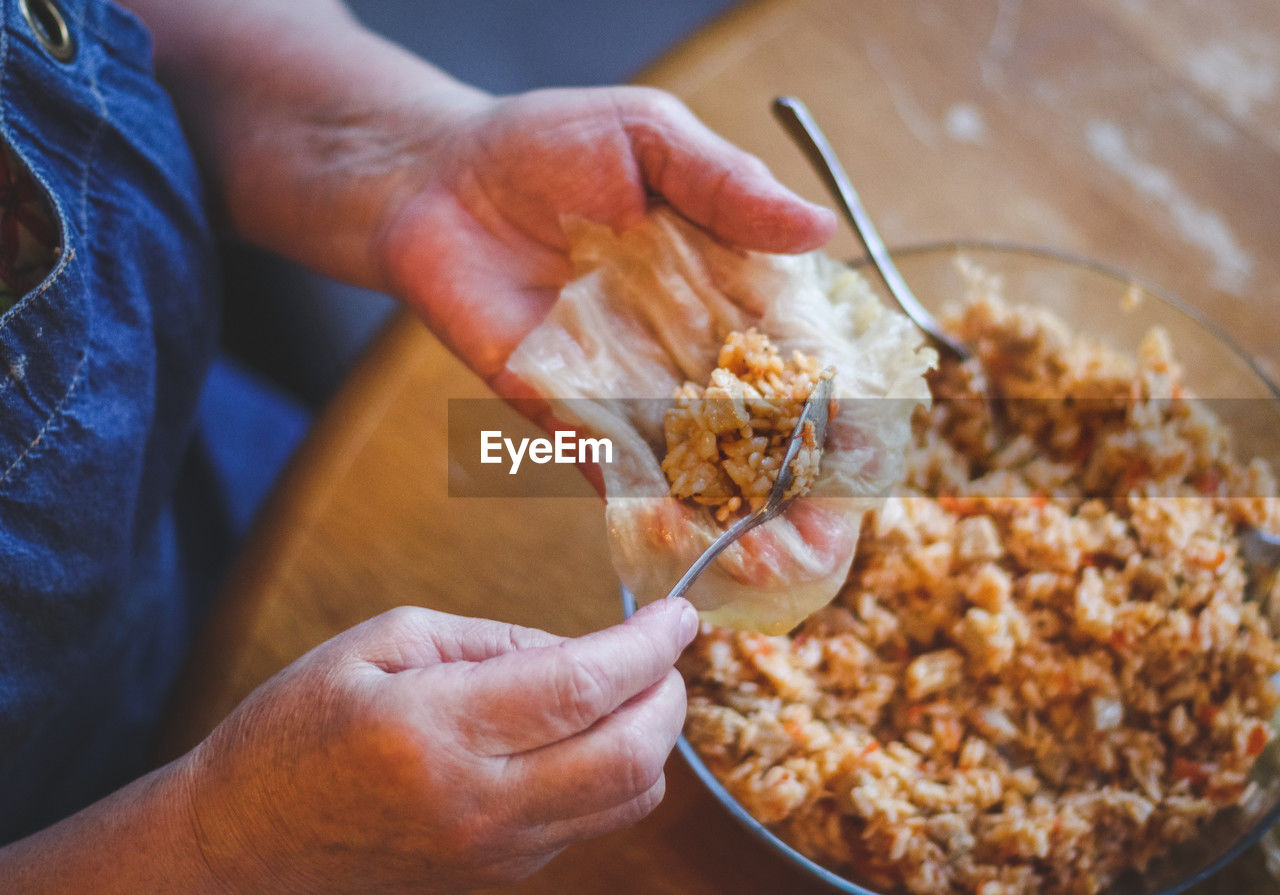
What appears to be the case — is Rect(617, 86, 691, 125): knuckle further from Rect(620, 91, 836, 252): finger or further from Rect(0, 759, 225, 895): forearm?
Rect(0, 759, 225, 895): forearm

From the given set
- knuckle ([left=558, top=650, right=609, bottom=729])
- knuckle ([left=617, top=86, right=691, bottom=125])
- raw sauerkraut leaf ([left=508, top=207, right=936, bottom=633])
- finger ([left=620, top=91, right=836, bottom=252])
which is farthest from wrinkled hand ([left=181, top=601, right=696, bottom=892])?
knuckle ([left=617, top=86, right=691, bottom=125])

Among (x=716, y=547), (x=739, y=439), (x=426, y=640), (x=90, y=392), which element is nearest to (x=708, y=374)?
(x=739, y=439)

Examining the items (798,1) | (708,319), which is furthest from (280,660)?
(798,1)

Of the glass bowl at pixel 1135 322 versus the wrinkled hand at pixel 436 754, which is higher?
the glass bowl at pixel 1135 322

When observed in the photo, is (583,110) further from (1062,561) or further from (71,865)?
(71,865)

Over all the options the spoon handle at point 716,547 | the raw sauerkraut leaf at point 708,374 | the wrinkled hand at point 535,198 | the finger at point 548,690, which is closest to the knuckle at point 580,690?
the finger at point 548,690

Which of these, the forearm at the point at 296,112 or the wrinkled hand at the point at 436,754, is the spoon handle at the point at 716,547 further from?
the forearm at the point at 296,112
